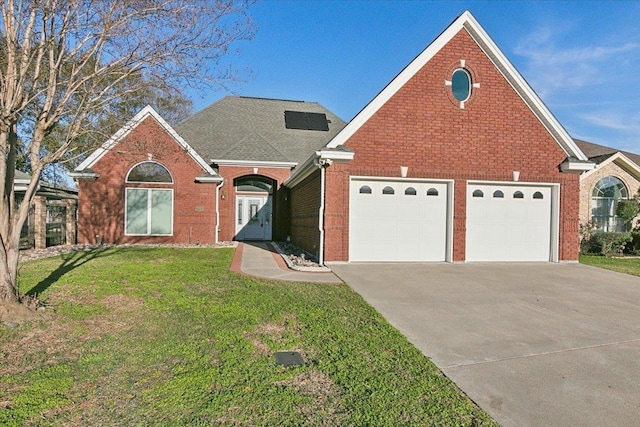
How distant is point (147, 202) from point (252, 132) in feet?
24.2

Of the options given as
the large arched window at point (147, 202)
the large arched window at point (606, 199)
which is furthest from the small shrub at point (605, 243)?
the large arched window at point (147, 202)

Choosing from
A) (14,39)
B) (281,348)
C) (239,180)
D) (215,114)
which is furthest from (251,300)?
(215,114)

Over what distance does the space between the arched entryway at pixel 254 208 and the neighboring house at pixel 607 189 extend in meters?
15.3

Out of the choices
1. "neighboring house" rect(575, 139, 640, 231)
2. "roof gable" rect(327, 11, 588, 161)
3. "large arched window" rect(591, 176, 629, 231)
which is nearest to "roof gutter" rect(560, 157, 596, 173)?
"roof gable" rect(327, 11, 588, 161)

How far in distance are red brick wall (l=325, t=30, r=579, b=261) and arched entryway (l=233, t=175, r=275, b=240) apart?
33.2ft

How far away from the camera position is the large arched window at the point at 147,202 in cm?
1648

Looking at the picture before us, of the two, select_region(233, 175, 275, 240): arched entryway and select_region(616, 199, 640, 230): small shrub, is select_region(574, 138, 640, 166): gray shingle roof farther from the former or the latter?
select_region(233, 175, 275, 240): arched entryway

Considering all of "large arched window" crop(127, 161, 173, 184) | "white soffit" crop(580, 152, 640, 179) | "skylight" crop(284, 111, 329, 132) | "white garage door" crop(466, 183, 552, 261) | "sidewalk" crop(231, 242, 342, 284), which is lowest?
"sidewalk" crop(231, 242, 342, 284)

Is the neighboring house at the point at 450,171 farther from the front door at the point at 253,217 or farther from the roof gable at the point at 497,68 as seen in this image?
the front door at the point at 253,217

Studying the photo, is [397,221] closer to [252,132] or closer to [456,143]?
[456,143]

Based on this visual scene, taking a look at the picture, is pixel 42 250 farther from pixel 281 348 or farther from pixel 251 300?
pixel 281 348

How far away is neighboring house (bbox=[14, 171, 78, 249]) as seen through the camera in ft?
48.5

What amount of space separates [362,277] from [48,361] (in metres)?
6.18

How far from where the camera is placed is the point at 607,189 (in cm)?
1805
